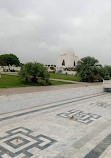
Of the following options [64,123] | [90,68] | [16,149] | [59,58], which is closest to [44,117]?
[64,123]

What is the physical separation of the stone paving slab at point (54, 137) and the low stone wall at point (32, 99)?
1.60 feet

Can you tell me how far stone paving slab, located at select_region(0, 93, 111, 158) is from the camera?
3.27 meters

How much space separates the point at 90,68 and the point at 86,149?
2009 centimetres

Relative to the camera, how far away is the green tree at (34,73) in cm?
1650

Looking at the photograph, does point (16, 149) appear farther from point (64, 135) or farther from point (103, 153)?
point (103, 153)

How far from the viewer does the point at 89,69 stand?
22.7 m

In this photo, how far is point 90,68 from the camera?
22.7m

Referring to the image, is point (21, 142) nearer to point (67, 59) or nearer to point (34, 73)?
point (34, 73)

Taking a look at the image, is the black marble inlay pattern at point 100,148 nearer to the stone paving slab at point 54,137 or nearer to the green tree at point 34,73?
the stone paving slab at point 54,137

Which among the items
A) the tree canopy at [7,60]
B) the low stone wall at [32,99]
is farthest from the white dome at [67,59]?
the low stone wall at [32,99]

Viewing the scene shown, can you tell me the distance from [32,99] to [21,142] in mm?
3694

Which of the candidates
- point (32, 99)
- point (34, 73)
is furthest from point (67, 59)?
point (32, 99)

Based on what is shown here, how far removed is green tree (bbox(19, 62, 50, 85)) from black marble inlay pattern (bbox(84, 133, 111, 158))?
1278cm

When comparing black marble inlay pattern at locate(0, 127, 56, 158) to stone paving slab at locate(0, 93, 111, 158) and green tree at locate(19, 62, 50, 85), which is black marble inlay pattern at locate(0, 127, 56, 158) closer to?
stone paving slab at locate(0, 93, 111, 158)
